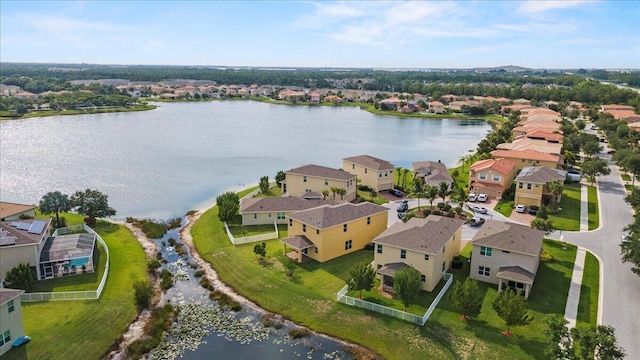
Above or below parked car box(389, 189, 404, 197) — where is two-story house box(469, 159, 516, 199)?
above

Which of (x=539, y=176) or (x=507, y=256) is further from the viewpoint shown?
(x=539, y=176)

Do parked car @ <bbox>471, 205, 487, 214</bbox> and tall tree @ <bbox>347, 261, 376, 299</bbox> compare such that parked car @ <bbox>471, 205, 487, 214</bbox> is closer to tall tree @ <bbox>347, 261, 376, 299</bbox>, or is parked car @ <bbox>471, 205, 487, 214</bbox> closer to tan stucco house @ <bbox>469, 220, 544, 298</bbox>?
tan stucco house @ <bbox>469, 220, 544, 298</bbox>

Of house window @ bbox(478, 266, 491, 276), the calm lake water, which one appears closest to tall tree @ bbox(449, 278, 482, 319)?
house window @ bbox(478, 266, 491, 276)

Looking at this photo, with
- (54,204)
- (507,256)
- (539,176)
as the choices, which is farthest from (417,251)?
(54,204)

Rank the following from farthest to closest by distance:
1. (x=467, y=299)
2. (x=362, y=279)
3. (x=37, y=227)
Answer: (x=37, y=227) < (x=362, y=279) < (x=467, y=299)

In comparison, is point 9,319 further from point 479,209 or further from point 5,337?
point 479,209

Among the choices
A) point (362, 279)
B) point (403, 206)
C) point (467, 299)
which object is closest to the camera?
point (467, 299)
